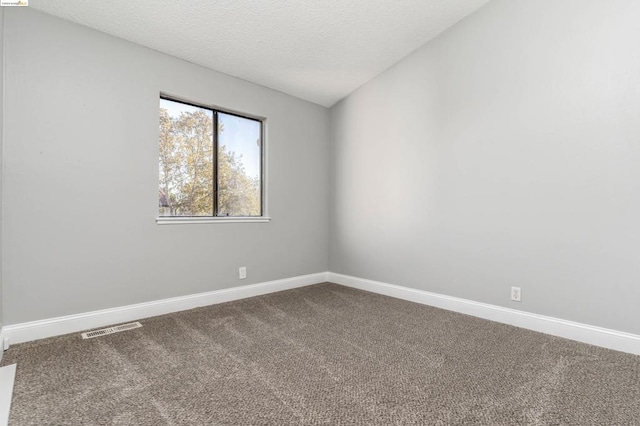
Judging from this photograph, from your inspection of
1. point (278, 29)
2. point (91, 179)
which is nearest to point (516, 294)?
point (278, 29)

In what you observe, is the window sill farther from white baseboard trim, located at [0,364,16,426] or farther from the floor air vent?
white baseboard trim, located at [0,364,16,426]

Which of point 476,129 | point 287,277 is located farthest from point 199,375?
point 476,129

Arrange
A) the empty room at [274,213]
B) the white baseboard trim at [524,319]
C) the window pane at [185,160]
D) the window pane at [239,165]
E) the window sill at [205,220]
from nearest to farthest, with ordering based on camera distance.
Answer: the empty room at [274,213]
the white baseboard trim at [524,319]
the window sill at [205,220]
the window pane at [185,160]
the window pane at [239,165]

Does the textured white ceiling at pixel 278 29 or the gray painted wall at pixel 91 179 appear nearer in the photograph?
the gray painted wall at pixel 91 179

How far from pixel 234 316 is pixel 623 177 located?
10.2ft

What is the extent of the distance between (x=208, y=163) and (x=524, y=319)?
3.16 m

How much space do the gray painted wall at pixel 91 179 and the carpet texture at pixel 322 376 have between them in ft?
1.32

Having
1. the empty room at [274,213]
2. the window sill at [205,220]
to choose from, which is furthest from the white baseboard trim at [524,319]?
the window sill at [205,220]

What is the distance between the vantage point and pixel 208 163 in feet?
10.6

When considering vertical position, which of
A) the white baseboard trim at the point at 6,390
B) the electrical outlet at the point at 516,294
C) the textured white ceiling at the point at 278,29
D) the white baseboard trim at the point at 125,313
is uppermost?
the textured white ceiling at the point at 278,29

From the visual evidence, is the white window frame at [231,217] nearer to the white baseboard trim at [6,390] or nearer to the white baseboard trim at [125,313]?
the white baseboard trim at [125,313]

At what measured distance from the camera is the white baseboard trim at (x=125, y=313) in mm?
2205

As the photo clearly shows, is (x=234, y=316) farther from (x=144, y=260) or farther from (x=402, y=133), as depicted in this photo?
(x=402, y=133)

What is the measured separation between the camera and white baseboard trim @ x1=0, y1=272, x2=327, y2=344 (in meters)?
2.21
